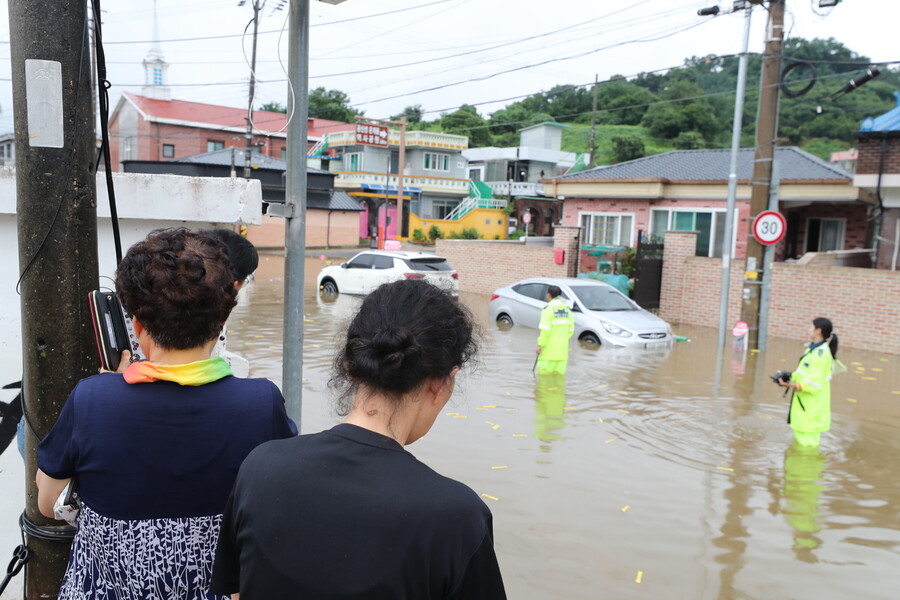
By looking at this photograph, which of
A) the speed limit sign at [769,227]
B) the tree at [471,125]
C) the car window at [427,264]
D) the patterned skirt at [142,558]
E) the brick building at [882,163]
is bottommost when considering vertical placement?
the car window at [427,264]

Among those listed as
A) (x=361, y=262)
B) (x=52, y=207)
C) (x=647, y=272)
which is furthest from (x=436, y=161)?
(x=52, y=207)

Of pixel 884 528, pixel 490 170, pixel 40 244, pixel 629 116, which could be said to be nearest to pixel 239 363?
pixel 40 244

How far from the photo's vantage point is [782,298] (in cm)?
1697

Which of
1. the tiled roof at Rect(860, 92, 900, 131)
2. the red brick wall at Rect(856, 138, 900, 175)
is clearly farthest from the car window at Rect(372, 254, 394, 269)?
the tiled roof at Rect(860, 92, 900, 131)

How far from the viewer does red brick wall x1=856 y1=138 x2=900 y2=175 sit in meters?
18.5

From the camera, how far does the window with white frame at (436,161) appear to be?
173ft

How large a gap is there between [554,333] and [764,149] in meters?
5.39

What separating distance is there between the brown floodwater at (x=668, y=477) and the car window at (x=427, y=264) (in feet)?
27.2

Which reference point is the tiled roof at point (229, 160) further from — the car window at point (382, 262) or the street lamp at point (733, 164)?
the street lamp at point (733, 164)

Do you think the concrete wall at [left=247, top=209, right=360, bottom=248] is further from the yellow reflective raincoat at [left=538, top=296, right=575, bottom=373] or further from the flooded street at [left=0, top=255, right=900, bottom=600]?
the yellow reflective raincoat at [left=538, top=296, right=575, bottom=373]

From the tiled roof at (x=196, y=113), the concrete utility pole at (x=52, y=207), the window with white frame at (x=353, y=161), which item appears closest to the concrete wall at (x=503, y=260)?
the concrete utility pole at (x=52, y=207)

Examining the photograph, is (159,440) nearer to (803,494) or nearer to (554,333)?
(803,494)

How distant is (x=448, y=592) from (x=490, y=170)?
56.8m

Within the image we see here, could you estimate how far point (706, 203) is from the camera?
84.0ft
